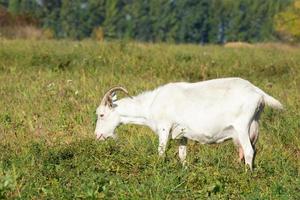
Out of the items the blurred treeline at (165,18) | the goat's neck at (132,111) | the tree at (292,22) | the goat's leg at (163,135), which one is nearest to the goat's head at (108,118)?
the goat's neck at (132,111)

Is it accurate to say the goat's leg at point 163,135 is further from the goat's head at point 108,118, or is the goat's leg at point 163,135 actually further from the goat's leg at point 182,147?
the goat's head at point 108,118

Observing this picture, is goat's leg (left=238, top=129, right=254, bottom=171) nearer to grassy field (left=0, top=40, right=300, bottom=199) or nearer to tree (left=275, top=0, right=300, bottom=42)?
grassy field (left=0, top=40, right=300, bottom=199)

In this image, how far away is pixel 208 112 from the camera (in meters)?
7.96

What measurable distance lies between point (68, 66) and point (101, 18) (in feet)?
209

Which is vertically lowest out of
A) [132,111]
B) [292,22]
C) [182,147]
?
[292,22]

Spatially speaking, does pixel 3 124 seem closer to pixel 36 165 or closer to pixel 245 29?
pixel 36 165

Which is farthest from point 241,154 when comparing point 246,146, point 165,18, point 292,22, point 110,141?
point 165,18

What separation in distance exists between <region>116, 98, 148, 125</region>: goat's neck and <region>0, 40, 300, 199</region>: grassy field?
30 cm

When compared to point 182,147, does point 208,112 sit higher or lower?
higher

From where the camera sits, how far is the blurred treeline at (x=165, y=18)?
77.0 m

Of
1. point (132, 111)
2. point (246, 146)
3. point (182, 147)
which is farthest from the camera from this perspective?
point (132, 111)

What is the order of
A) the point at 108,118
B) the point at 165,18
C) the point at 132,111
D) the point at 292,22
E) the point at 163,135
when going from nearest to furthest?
the point at 163,135 < the point at 132,111 < the point at 108,118 < the point at 292,22 < the point at 165,18

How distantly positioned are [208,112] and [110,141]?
1.28 metres

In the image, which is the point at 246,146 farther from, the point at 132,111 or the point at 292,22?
the point at 292,22
